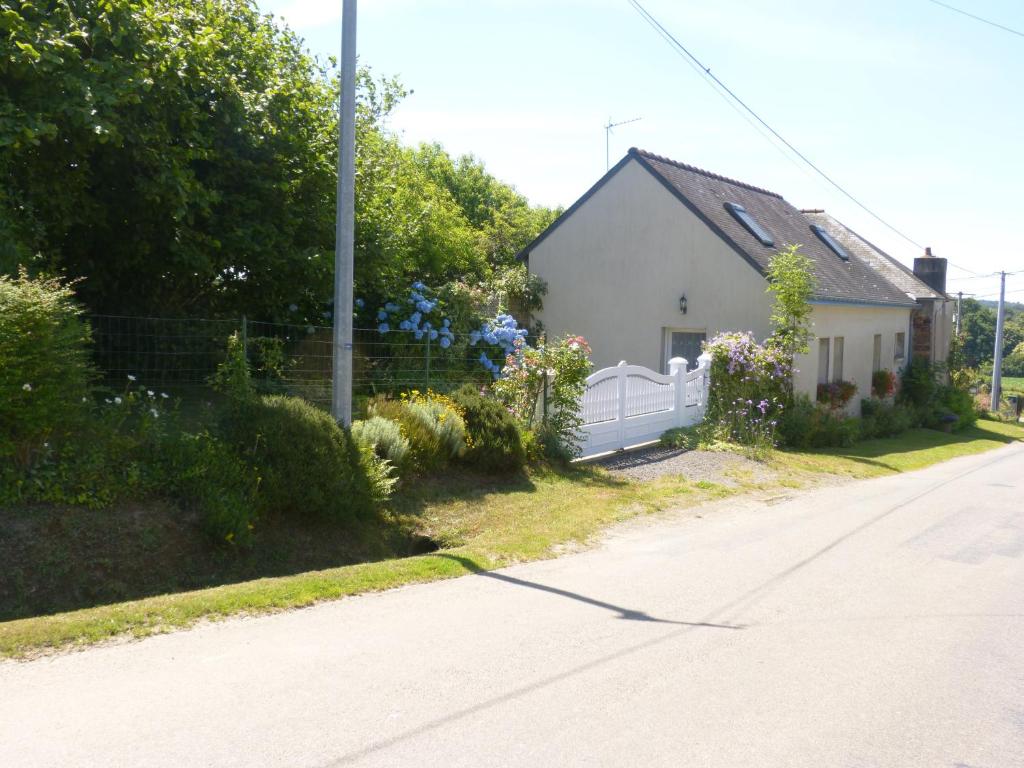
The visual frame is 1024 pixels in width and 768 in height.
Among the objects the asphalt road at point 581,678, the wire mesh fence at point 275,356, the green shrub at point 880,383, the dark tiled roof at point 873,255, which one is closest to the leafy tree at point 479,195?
the dark tiled roof at point 873,255

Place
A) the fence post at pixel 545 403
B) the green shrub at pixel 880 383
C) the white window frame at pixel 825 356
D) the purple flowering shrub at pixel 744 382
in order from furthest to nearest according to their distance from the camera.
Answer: the green shrub at pixel 880 383 < the white window frame at pixel 825 356 < the purple flowering shrub at pixel 744 382 < the fence post at pixel 545 403

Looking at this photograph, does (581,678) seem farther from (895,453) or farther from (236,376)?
(895,453)

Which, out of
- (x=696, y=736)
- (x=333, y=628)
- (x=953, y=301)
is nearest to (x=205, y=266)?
(x=333, y=628)

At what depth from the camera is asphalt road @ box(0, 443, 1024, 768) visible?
3.99 m

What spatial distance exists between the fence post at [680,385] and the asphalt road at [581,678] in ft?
27.2

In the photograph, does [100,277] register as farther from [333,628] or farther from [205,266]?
[333,628]

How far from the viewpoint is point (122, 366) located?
10336 mm

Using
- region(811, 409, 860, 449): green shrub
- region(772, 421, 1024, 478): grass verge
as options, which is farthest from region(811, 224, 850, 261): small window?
region(811, 409, 860, 449): green shrub

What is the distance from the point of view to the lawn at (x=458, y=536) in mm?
5625

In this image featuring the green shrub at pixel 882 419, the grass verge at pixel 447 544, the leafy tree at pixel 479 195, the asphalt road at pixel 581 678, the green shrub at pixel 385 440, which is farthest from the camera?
the leafy tree at pixel 479 195

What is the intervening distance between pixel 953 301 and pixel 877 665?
29.8 m

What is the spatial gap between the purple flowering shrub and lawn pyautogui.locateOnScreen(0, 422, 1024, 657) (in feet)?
3.73

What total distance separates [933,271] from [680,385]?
62.5ft

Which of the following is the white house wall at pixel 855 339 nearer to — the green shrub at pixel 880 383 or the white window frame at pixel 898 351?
the white window frame at pixel 898 351
